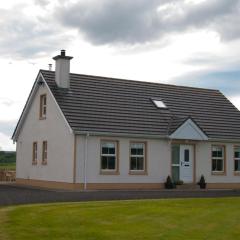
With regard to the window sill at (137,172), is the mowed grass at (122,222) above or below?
below

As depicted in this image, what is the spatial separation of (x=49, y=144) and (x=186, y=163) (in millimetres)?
7488

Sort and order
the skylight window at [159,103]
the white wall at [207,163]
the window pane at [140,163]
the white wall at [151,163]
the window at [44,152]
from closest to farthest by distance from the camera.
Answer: the white wall at [151,163] → the window pane at [140,163] → the window at [44,152] → the white wall at [207,163] → the skylight window at [159,103]

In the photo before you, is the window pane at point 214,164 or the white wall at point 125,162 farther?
the window pane at point 214,164

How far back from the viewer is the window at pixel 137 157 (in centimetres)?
3027

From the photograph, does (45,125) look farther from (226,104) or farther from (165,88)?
(226,104)

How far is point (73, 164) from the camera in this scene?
28531mm

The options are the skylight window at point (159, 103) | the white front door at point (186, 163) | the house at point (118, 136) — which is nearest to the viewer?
the house at point (118, 136)

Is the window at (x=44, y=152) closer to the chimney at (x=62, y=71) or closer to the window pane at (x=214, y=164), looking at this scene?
the chimney at (x=62, y=71)

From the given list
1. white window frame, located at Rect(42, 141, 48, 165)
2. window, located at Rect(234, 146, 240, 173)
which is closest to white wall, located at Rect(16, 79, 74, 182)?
white window frame, located at Rect(42, 141, 48, 165)

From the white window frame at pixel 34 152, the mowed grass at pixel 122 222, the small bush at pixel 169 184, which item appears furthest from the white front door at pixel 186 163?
the mowed grass at pixel 122 222

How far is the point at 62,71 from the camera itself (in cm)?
3131

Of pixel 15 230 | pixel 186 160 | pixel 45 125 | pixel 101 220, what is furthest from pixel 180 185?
pixel 15 230

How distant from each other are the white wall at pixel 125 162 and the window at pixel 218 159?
3178mm

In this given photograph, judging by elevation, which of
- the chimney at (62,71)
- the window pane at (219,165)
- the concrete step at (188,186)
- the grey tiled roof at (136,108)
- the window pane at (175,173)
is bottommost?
the concrete step at (188,186)
